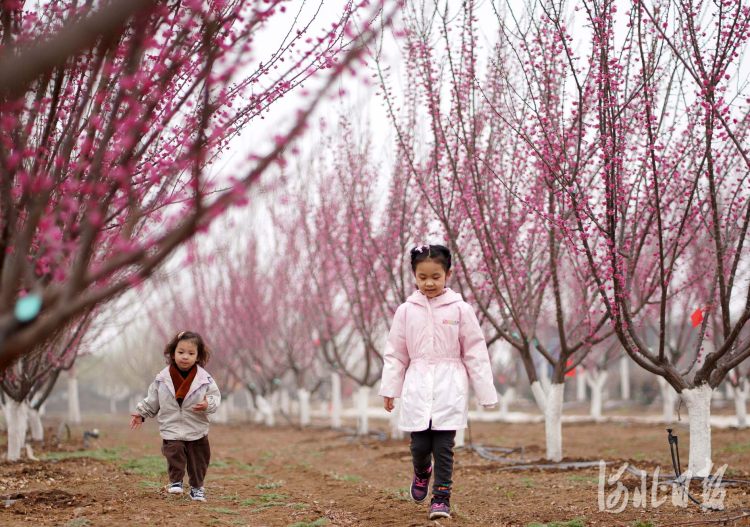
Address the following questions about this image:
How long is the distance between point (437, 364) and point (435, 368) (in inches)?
1.1

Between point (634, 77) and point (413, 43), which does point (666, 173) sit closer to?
point (634, 77)

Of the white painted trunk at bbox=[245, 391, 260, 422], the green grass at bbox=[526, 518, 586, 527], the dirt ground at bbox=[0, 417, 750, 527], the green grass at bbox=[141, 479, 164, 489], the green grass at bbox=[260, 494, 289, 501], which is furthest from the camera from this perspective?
the white painted trunk at bbox=[245, 391, 260, 422]

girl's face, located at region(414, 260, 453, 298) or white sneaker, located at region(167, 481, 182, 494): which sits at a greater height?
girl's face, located at region(414, 260, 453, 298)

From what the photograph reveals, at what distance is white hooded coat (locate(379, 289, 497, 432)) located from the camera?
13.6 feet

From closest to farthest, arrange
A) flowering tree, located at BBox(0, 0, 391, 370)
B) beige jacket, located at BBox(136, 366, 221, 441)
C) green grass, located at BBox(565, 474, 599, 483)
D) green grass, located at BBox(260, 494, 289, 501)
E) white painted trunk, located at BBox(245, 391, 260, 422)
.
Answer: flowering tree, located at BBox(0, 0, 391, 370) → beige jacket, located at BBox(136, 366, 221, 441) → green grass, located at BBox(260, 494, 289, 501) → green grass, located at BBox(565, 474, 599, 483) → white painted trunk, located at BBox(245, 391, 260, 422)

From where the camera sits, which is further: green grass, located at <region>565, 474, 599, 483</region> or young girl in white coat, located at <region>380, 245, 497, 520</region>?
green grass, located at <region>565, 474, 599, 483</region>

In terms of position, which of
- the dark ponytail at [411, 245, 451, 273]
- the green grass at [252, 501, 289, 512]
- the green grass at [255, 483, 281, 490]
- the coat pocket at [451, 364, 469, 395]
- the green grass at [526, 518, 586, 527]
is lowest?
the green grass at [255, 483, 281, 490]

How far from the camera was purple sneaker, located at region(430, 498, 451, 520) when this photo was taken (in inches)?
156

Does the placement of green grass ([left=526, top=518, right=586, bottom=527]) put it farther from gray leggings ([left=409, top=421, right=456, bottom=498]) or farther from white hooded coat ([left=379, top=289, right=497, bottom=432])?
white hooded coat ([left=379, top=289, right=497, bottom=432])

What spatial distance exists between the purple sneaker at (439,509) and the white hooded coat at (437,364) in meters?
Answer: 0.42

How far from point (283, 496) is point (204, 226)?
150 inches

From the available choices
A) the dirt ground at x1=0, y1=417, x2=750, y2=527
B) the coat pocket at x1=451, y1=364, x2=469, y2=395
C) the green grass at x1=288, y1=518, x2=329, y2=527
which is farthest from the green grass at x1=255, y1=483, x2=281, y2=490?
the coat pocket at x1=451, y1=364, x2=469, y2=395

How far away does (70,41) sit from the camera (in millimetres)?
2012

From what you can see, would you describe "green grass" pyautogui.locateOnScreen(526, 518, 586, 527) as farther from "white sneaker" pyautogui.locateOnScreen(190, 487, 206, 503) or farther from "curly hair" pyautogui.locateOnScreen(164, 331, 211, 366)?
"curly hair" pyautogui.locateOnScreen(164, 331, 211, 366)
